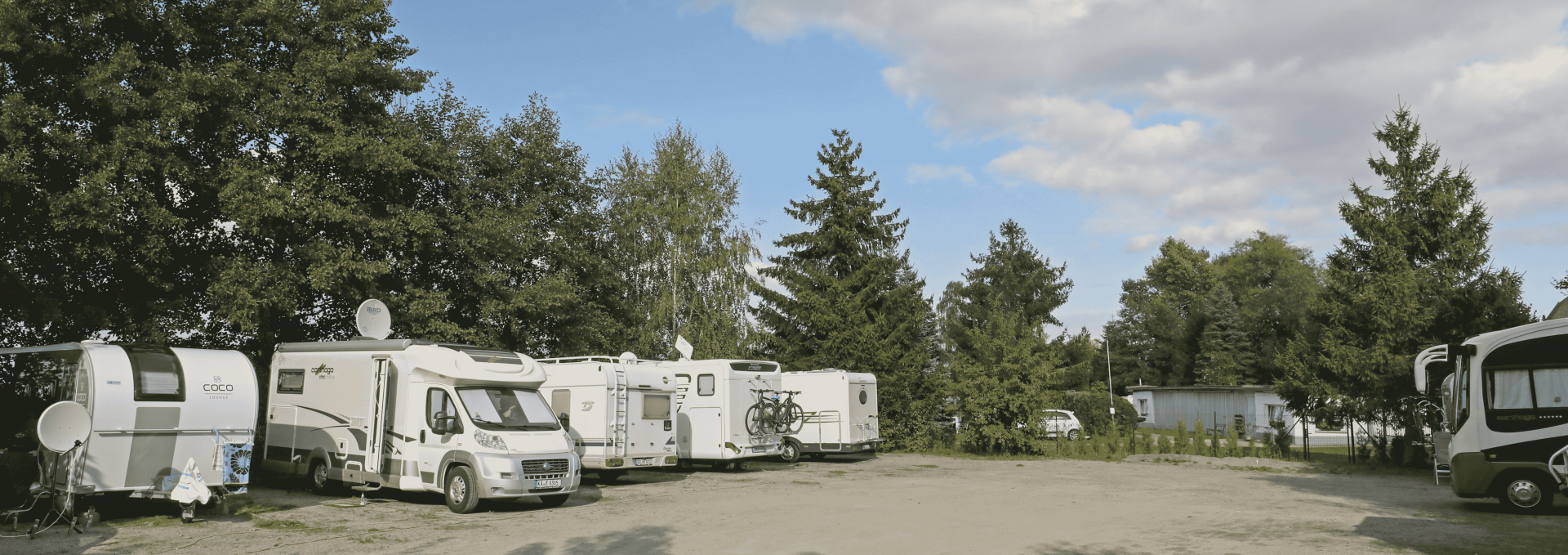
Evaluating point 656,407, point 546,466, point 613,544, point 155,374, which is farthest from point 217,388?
point 656,407

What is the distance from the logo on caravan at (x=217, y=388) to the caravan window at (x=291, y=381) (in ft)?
9.59

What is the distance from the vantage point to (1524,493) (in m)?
12.6

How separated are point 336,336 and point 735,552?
1528 centimetres

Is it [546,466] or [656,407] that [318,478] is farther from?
[656,407]

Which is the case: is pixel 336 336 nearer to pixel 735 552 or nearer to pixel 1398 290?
pixel 735 552

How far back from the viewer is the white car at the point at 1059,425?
27250 millimetres

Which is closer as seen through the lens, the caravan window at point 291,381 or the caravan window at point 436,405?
the caravan window at point 436,405

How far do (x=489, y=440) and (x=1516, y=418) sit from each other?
14006 millimetres

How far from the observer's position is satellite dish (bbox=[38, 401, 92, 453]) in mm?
10195

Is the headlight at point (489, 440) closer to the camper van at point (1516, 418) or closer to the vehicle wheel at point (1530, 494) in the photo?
the camper van at point (1516, 418)

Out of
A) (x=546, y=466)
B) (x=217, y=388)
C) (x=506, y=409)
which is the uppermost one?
(x=217, y=388)

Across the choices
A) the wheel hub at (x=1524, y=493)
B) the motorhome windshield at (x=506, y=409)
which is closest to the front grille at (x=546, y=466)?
the motorhome windshield at (x=506, y=409)

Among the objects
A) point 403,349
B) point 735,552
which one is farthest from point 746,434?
point 735,552

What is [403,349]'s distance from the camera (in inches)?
546
